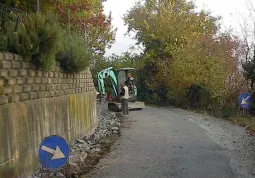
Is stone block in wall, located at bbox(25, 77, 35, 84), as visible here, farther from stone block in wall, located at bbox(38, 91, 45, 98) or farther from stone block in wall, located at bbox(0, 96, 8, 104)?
stone block in wall, located at bbox(0, 96, 8, 104)

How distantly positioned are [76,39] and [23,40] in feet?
13.8

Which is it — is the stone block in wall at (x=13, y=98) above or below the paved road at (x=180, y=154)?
above

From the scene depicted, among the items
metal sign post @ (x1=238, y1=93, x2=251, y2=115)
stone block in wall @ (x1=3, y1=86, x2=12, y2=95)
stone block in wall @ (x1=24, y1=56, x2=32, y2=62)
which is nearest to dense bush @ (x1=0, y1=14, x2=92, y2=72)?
stone block in wall @ (x1=24, y1=56, x2=32, y2=62)

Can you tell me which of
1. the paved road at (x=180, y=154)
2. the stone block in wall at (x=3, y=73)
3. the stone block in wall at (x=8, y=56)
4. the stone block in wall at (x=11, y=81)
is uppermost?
the stone block in wall at (x=8, y=56)

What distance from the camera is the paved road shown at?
793 centimetres

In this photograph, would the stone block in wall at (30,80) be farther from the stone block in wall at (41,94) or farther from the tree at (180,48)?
the tree at (180,48)

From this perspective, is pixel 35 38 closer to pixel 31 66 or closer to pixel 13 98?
pixel 31 66

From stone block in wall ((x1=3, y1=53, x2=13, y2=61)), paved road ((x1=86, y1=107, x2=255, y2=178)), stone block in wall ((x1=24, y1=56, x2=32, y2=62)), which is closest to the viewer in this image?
stone block in wall ((x1=3, y1=53, x2=13, y2=61))

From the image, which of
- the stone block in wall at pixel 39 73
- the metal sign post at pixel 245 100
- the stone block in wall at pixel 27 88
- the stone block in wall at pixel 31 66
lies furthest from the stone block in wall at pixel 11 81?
the metal sign post at pixel 245 100

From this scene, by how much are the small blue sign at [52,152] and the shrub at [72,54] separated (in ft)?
13.8

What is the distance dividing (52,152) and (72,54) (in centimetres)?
477

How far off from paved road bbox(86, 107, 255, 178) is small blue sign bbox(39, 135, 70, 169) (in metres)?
1.48

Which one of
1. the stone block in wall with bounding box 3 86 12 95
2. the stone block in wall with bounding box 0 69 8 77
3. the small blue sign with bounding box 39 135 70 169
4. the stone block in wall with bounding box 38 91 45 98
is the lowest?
the small blue sign with bounding box 39 135 70 169

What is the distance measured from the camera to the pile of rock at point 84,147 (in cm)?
760
